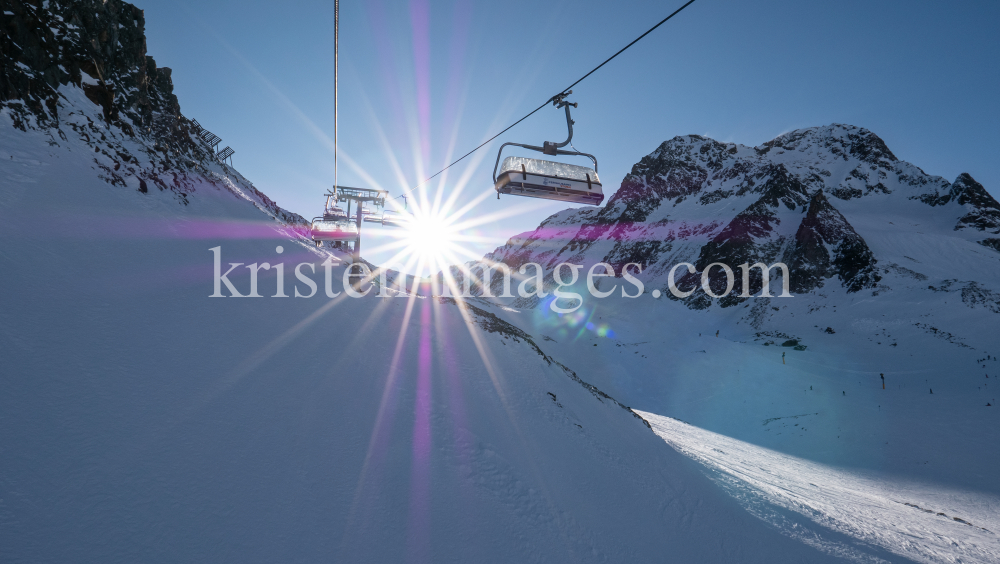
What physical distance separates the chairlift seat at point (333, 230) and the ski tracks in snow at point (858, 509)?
61.9 feet

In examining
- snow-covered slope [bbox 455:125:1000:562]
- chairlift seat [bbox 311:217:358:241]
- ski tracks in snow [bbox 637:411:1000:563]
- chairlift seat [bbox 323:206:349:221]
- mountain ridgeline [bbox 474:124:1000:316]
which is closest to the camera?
ski tracks in snow [bbox 637:411:1000:563]

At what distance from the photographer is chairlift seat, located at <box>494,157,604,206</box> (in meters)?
9.83

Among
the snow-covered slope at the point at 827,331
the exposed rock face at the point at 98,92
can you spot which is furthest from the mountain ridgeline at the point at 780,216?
the exposed rock face at the point at 98,92

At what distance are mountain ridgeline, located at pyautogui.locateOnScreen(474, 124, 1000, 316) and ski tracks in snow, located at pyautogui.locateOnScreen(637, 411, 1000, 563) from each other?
4471 cm

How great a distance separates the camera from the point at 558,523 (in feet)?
20.1

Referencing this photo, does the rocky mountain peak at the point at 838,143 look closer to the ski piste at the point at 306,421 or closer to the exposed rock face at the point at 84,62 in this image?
the ski piste at the point at 306,421

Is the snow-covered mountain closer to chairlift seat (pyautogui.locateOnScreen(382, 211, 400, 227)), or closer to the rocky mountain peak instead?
chairlift seat (pyautogui.locateOnScreen(382, 211, 400, 227))

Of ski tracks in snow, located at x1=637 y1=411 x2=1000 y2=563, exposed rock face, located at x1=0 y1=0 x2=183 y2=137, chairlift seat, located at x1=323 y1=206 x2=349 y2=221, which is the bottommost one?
ski tracks in snow, located at x1=637 y1=411 x2=1000 y2=563

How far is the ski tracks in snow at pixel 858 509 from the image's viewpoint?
8625 millimetres

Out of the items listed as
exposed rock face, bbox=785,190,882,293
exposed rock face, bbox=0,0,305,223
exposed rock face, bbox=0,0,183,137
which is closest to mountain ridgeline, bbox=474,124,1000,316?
exposed rock face, bbox=785,190,882,293

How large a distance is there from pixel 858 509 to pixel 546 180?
12933mm

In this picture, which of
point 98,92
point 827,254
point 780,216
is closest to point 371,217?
point 98,92

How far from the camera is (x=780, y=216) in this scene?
6762 centimetres

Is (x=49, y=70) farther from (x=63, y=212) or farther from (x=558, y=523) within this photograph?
(x=558, y=523)
